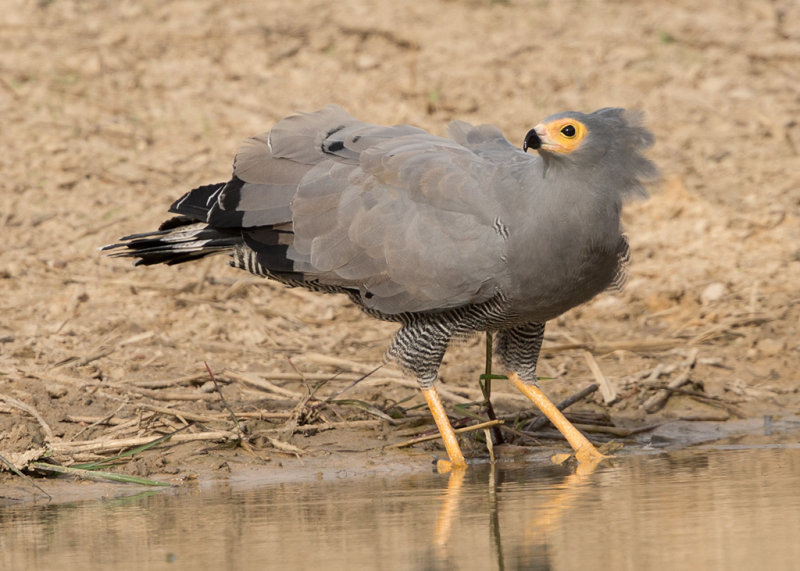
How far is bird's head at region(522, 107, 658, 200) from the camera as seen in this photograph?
19.0 ft

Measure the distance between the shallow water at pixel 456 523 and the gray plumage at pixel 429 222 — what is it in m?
0.85

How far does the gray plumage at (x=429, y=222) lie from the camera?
5820 millimetres

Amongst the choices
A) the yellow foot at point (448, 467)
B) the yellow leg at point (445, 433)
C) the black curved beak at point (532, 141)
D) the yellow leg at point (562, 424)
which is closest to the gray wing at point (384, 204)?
the black curved beak at point (532, 141)

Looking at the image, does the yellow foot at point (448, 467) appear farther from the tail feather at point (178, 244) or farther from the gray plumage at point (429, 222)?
the tail feather at point (178, 244)

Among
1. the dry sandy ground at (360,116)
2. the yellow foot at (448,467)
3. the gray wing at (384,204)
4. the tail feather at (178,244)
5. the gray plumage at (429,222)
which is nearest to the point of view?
the gray plumage at (429,222)

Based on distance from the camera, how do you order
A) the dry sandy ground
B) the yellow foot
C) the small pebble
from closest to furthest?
1. the yellow foot
2. the dry sandy ground
3. the small pebble

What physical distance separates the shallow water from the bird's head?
137cm

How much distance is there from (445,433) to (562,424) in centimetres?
63

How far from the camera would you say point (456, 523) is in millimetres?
4484

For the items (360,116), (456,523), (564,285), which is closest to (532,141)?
(564,285)

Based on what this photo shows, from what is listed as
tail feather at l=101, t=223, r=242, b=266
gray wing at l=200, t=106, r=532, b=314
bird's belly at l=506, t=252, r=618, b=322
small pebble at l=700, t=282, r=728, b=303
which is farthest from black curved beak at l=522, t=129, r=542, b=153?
small pebble at l=700, t=282, r=728, b=303

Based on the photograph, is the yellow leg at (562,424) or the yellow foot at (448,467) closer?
A: the yellow foot at (448,467)

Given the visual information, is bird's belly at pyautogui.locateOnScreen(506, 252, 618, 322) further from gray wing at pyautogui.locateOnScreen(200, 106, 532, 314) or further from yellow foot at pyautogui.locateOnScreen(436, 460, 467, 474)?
yellow foot at pyautogui.locateOnScreen(436, 460, 467, 474)

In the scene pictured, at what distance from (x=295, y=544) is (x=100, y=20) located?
8212 mm
